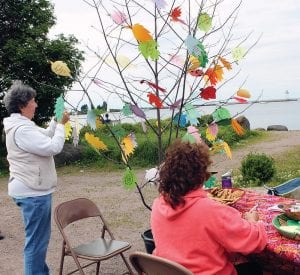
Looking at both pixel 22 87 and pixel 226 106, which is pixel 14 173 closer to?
pixel 22 87

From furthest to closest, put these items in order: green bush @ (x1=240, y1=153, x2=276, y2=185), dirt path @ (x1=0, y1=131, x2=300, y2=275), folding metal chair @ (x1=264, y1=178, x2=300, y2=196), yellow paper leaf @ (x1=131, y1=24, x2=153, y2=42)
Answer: green bush @ (x1=240, y1=153, x2=276, y2=185), dirt path @ (x1=0, y1=131, x2=300, y2=275), folding metal chair @ (x1=264, y1=178, x2=300, y2=196), yellow paper leaf @ (x1=131, y1=24, x2=153, y2=42)

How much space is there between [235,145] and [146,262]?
12.4 metres

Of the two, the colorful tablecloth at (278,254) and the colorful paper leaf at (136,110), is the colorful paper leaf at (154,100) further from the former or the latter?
the colorful tablecloth at (278,254)

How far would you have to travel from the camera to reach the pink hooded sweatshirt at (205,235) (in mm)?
2236

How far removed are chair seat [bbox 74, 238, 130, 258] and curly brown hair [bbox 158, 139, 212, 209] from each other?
1.35 m

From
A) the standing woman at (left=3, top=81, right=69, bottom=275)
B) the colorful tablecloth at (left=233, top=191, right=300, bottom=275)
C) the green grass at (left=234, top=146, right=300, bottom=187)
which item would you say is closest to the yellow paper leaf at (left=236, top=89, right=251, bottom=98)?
the colorful tablecloth at (left=233, top=191, right=300, bottom=275)

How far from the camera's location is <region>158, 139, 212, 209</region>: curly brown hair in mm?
2314

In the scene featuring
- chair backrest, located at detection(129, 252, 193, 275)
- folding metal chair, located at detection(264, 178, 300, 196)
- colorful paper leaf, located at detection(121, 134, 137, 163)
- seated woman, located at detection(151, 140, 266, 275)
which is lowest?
folding metal chair, located at detection(264, 178, 300, 196)

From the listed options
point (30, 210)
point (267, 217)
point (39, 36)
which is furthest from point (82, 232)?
point (39, 36)

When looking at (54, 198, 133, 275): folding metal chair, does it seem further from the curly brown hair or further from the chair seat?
the curly brown hair

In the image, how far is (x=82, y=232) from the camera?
5.95 m

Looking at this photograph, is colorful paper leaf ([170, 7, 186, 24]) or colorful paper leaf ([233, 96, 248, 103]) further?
colorful paper leaf ([233, 96, 248, 103])

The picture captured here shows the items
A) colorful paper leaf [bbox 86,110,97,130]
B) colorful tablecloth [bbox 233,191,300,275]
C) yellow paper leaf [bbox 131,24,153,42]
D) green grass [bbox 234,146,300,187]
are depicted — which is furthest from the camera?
green grass [bbox 234,146,300,187]

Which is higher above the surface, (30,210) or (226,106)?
(226,106)
